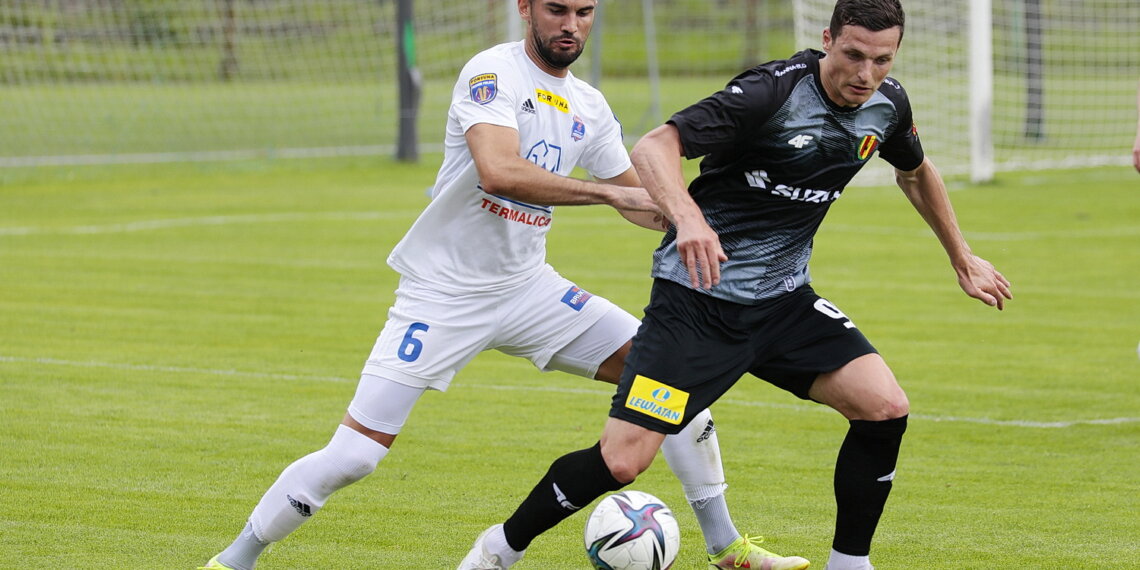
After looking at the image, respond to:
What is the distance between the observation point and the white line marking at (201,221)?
53.5 ft

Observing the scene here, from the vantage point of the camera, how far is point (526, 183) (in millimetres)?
5102

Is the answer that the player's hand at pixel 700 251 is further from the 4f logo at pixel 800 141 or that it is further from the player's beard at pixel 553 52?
the player's beard at pixel 553 52

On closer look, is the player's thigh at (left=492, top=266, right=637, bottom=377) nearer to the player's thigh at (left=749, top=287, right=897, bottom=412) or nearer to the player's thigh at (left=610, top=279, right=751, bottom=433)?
the player's thigh at (left=610, top=279, right=751, bottom=433)

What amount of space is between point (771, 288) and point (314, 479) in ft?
5.82

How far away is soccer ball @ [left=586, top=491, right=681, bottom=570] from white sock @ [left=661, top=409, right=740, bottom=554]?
0.41m

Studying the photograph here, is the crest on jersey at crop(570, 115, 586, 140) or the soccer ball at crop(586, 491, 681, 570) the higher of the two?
the crest on jersey at crop(570, 115, 586, 140)

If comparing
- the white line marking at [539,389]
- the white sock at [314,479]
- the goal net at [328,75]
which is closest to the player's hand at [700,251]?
the white sock at [314,479]

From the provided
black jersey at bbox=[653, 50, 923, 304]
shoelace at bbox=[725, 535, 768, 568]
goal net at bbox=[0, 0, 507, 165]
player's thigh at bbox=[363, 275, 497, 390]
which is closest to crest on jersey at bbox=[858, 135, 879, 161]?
black jersey at bbox=[653, 50, 923, 304]

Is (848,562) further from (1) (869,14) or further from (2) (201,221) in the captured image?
(2) (201,221)

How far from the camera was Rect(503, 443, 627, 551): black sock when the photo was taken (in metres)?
5.23

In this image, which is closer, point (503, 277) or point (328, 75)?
point (503, 277)

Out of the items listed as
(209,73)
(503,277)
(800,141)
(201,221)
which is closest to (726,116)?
(800,141)

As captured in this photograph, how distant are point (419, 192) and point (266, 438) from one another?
12.5m

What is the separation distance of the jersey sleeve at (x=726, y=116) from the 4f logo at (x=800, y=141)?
0.16 metres
